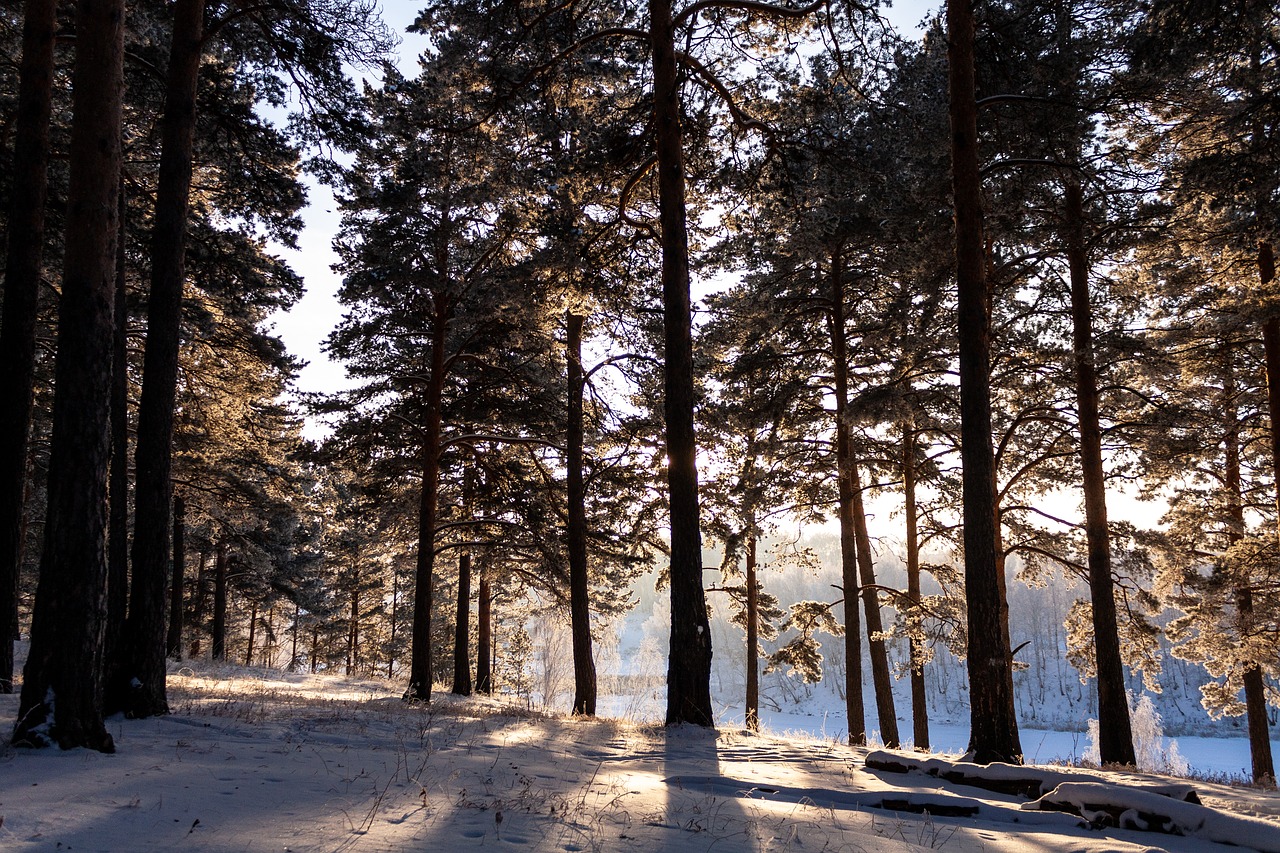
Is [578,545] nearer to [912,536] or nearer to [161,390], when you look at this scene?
[912,536]

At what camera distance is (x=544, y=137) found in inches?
421

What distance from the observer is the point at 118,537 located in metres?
8.95

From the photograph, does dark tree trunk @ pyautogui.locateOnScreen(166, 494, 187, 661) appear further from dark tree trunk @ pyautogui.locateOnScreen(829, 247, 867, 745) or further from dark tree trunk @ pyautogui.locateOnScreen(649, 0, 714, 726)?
dark tree trunk @ pyautogui.locateOnScreen(829, 247, 867, 745)

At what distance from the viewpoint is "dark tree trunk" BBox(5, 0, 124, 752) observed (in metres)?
5.00

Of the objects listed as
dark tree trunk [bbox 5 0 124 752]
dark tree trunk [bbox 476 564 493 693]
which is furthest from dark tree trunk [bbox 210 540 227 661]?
dark tree trunk [bbox 5 0 124 752]

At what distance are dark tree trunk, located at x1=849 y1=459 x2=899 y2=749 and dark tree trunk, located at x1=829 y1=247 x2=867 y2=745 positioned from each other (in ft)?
0.40

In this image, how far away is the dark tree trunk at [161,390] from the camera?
6.94 m

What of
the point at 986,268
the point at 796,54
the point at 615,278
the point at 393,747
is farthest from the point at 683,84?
the point at 393,747

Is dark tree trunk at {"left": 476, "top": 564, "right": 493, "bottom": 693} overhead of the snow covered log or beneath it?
beneath

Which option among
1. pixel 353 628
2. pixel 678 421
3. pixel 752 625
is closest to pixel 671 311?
pixel 678 421

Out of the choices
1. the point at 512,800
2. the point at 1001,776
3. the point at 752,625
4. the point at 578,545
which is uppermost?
the point at 578,545

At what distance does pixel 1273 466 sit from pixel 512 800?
18.1 meters

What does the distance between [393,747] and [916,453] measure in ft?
44.5

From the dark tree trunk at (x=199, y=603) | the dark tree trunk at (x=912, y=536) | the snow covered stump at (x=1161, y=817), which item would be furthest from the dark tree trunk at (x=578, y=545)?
the dark tree trunk at (x=199, y=603)
